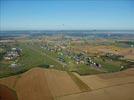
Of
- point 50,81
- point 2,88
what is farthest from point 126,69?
point 2,88

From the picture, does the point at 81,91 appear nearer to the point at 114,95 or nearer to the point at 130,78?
the point at 114,95

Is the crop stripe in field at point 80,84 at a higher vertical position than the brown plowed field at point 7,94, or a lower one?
higher

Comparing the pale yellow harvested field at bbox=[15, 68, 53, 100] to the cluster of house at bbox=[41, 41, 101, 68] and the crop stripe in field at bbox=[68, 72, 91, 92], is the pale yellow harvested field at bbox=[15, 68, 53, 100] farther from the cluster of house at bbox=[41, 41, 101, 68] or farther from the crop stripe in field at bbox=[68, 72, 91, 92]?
the cluster of house at bbox=[41, 41, 101, 68]

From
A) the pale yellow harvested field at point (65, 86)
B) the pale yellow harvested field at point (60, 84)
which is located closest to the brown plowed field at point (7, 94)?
the pale yellow harvested field at point (65, 86)

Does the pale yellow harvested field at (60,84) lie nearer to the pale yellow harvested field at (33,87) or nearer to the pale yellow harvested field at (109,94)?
the pale yellow harvested field at (33,87)

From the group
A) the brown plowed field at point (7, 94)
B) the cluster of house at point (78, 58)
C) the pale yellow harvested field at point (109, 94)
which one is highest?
the cluster of house at point (78, 58)

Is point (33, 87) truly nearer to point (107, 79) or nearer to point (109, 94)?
point (109, 94)
